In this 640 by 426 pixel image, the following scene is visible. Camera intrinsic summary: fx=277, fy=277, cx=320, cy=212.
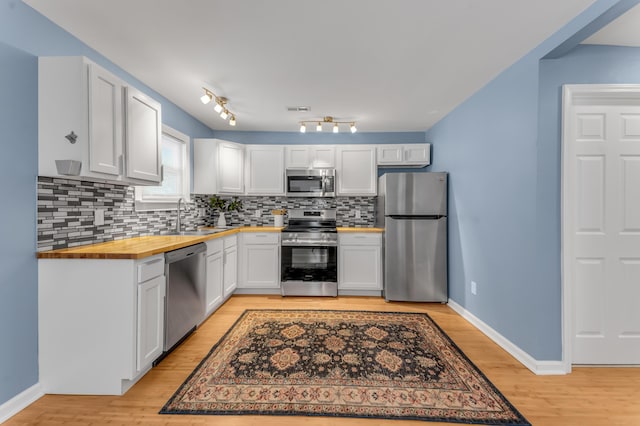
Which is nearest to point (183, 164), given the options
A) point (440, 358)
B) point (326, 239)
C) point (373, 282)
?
point (326, 239)

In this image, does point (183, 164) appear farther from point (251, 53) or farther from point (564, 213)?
point (564, 213)

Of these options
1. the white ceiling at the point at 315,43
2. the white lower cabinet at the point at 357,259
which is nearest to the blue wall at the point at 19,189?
the white ceiling at the point at 315,43

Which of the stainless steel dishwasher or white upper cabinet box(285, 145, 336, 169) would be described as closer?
the stainless steel dishwasher

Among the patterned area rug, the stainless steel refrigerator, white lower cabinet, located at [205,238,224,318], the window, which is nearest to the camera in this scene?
the patterned area rug

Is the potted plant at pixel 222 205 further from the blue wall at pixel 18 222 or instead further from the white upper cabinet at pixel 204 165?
the blue wall at pixel 18 222

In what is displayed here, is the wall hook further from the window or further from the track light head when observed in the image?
the track light head

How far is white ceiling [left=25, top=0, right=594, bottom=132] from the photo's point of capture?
5.85 ft

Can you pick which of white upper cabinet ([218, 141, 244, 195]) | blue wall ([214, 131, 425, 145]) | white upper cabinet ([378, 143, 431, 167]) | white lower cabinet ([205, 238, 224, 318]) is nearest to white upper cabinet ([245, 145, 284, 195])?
white upper cabinet ([218, 141, 244, 195])

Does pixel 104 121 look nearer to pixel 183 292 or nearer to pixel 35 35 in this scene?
pixel 35 35

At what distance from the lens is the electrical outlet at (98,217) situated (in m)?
2.30

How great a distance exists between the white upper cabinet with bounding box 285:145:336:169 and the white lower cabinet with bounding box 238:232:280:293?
1207mm

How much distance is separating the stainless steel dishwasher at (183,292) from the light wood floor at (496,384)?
187mm

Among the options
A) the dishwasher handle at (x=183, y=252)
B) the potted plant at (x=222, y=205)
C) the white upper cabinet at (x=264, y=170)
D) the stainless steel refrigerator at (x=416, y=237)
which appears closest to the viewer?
the dishwasher handle at (x=183, y=252)

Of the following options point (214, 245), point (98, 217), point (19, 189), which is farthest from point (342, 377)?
point (19, 189)
